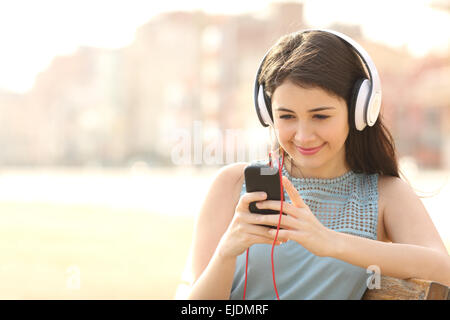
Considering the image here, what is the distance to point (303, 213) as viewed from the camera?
51.6 inches

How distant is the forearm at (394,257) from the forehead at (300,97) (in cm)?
39

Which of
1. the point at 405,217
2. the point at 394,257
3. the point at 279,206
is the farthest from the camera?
the point at 405,217

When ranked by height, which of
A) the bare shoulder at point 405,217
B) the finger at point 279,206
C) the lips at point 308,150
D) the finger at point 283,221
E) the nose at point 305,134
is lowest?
Result: the bare shoulder at point 405,217

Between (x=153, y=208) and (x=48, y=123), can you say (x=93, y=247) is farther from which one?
(x=48, y=123)

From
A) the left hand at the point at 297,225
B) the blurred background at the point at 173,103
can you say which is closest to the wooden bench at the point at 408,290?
the left hand at the point at 297,225

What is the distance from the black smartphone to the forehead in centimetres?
34

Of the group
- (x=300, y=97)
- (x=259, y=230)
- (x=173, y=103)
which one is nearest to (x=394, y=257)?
(x=259, y=230)

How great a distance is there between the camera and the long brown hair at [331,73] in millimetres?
1617

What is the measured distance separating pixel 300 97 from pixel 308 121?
0.07 metres

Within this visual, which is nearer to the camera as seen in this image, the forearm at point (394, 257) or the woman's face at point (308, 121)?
the forearm at point (394, 257)

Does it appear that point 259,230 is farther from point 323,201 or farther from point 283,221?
Answer: point 323,201

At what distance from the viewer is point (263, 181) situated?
131cm

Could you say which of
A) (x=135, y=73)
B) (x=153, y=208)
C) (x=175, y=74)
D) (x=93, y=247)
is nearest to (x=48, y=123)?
(x=135, y=73)

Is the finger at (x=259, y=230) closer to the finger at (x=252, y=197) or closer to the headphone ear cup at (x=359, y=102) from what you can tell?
the finger at (x=252, y=197)
